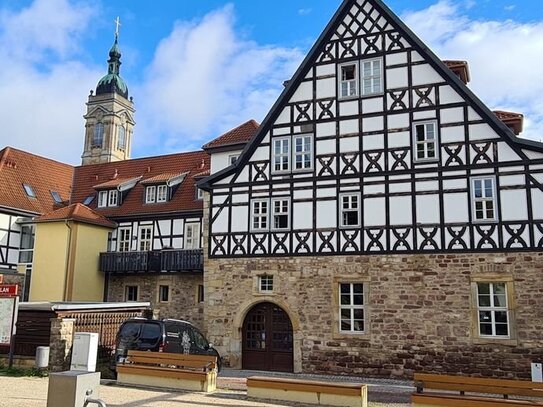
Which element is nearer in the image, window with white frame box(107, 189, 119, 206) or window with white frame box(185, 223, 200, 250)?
window with white frame box(185, 223, 200, 250)

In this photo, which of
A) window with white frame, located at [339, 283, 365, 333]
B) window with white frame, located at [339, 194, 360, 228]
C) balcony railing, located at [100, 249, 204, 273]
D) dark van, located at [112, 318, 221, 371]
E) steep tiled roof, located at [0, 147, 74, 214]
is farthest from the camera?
steep tiled roof, located at [0, 147, 74, 214]

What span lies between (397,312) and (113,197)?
57.2 ft

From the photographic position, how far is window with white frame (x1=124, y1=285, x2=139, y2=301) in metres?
26.5

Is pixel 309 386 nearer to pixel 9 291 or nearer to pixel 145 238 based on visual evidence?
pixel 9 291

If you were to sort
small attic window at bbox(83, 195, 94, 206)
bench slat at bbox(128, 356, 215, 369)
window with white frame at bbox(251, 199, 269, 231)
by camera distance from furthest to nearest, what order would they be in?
small attic window at bbox(83, 195, 94, 206) → window with white frame at bbox(251, 199, 269, 231) → bench slat at bbox(128, 356, 215, 369)

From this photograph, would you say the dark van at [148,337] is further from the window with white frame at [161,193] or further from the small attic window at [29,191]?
the small attic window at [29,191]

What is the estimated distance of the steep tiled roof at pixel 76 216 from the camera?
2552 centimetres

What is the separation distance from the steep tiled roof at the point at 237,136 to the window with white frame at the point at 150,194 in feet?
19.1

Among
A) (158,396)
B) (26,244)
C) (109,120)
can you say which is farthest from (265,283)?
(109,120)

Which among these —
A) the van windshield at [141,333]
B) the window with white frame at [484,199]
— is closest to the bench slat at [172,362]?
the van windshield at [141,333]

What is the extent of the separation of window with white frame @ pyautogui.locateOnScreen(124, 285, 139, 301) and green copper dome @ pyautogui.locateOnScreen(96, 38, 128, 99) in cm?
3974

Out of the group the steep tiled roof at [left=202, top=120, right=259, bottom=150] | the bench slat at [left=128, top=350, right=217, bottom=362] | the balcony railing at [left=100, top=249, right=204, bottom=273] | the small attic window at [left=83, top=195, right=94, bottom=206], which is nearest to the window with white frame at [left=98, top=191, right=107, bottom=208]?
the small attic window at [left=83, top=195, right=94, bottom=206]

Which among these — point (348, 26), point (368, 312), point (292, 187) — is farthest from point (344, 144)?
point (368, 312)

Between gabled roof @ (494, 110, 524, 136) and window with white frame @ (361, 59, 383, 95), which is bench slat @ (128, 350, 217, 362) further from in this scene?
gabled roof @ (494, 110, 524, 136)
